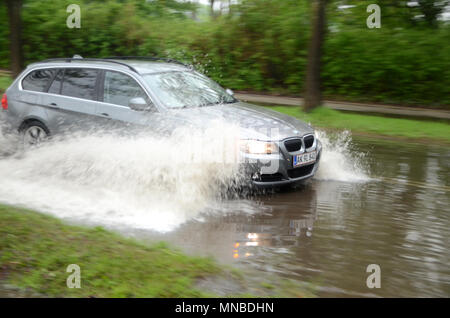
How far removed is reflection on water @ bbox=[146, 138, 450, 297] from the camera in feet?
14.8

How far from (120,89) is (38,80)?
1924mm

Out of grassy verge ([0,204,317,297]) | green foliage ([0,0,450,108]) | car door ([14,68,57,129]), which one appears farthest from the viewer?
green foliage ([0,0,450,108])

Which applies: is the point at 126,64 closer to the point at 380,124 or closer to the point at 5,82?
the point at 380,124

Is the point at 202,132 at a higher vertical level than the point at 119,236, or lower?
higher

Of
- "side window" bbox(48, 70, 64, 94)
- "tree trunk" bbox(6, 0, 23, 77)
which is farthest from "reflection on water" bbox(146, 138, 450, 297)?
"tree trunk" bbox(6, 0, 23, 77)

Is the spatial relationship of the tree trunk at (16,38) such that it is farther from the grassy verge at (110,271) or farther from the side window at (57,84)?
the grassy verge at (110,271)

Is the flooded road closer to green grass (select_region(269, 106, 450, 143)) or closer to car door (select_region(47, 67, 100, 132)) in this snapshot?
car door (select_region(47, 67, 100, 132))

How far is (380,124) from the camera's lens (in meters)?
13.7

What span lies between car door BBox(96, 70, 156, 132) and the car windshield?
0.24 m

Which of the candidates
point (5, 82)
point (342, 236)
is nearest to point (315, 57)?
point (342, 236)

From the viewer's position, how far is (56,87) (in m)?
8.49
